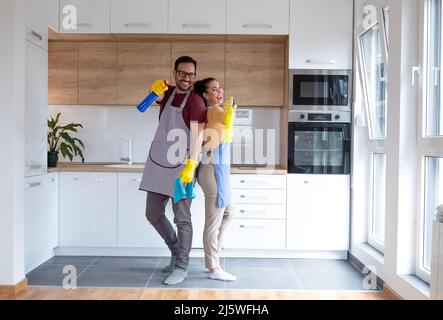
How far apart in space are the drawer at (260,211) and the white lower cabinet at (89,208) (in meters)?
1.10

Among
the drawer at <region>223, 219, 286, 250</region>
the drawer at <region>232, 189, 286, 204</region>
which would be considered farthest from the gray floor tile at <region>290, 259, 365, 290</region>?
the drawer at <region>232, 189, 286, 204</region>

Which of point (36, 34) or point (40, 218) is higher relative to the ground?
point (36, 34)

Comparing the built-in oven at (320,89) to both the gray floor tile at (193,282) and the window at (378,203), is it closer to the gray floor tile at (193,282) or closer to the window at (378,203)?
the window at (378,203)

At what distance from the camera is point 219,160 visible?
3277mm

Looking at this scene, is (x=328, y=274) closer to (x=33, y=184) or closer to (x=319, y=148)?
(x=319, y=148)

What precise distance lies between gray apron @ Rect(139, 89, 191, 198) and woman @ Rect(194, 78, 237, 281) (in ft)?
0.52

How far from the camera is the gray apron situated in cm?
333

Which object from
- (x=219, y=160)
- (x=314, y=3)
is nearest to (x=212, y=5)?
(x=314, y=3)

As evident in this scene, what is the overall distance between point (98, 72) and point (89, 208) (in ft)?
4.28

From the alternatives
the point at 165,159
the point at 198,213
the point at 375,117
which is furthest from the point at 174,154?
the point at 375,117

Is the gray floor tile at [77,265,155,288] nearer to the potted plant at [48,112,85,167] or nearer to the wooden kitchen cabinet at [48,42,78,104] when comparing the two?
the potted plant at [48,112,85,167]

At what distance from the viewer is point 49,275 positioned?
3.43m
